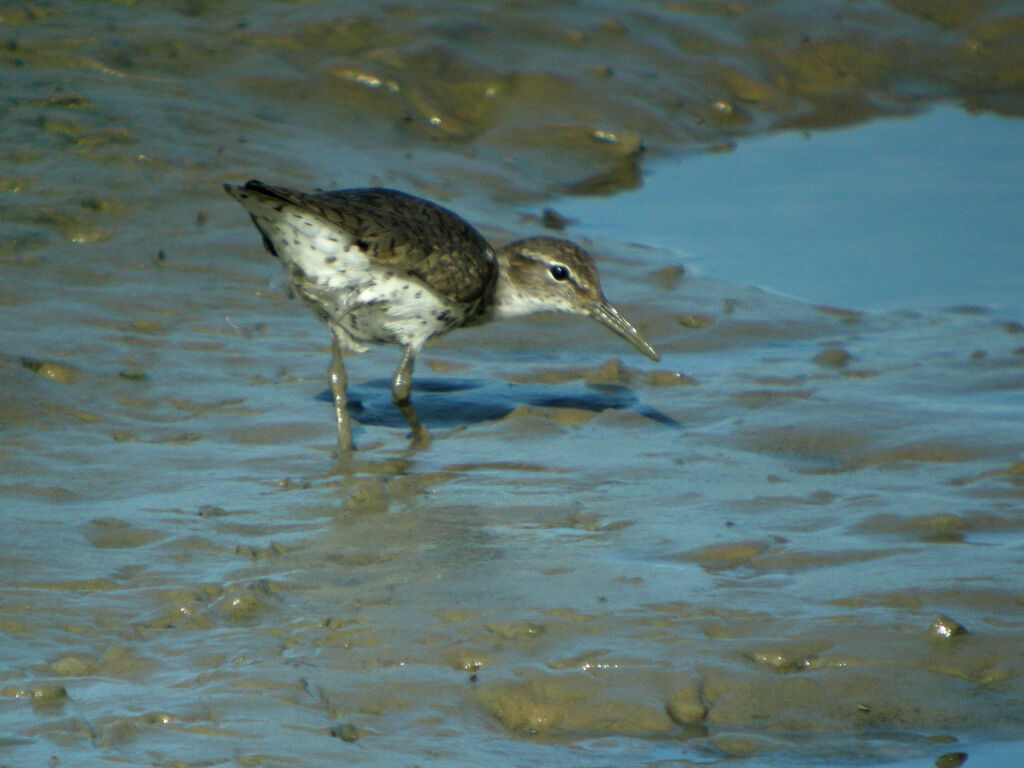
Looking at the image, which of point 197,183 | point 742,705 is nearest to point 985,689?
point 742,705

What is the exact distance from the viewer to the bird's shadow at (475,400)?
23.8 feet

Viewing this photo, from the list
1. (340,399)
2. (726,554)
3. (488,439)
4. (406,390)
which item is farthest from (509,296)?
(726,554)

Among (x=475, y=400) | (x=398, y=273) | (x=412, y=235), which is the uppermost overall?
(x=412, y=235)

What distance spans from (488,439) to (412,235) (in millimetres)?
1126

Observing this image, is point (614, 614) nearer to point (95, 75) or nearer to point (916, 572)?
point (916, 572)

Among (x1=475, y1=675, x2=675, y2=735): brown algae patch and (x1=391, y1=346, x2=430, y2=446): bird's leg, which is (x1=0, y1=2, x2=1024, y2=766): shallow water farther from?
(x1=391, y1=346, x2=430, y2=446): bird's leg

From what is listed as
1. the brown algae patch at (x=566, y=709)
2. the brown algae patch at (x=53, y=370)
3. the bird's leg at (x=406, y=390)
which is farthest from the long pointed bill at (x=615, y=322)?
the brown algae patch at (x=566, y=709)

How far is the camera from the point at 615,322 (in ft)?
25.0

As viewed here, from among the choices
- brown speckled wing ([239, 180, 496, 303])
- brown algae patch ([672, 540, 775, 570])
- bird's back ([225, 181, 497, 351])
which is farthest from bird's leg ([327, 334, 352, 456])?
brown algae patch ([672, 540, 775, 570])

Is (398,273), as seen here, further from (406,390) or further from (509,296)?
(509,296)

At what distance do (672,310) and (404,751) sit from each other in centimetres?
561

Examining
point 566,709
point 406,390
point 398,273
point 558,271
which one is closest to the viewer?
point 566,709

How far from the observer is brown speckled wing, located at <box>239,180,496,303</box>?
6.46 metres

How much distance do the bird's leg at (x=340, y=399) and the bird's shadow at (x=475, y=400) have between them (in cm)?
37
